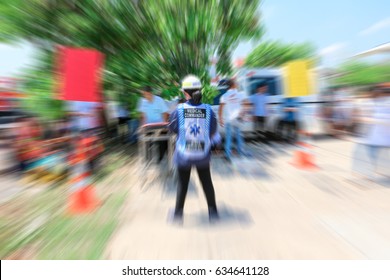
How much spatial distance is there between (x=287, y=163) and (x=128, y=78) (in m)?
5.48

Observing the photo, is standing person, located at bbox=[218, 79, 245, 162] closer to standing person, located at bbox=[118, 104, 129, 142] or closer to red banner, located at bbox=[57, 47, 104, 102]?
red banner, located at bbox=[57, 47, 104, 102]

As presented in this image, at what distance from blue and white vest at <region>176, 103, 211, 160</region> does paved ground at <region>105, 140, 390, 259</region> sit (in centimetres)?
87

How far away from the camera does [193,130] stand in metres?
3.59

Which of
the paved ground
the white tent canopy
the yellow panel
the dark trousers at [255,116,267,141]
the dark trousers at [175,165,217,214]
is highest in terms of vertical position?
the white tent canopy

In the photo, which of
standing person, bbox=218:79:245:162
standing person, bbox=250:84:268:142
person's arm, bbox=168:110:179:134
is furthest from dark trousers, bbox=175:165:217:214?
standing person, bbox=250:84:268:142

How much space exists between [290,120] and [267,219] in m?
6.72

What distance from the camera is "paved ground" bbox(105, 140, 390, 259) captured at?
308 cm

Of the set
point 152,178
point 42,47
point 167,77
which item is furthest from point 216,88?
point 152,178

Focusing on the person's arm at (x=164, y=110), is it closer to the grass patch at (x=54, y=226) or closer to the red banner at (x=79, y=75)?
the grass patch at (x=54, y=226)

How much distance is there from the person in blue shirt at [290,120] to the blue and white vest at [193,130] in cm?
651

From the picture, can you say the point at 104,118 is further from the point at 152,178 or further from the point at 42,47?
the point at 152,178

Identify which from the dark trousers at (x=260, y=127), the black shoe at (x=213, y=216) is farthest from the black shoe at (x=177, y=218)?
the dark trousers at (x=260, y=127)

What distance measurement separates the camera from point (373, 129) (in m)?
5.08

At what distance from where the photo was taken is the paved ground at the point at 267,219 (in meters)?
3.08
